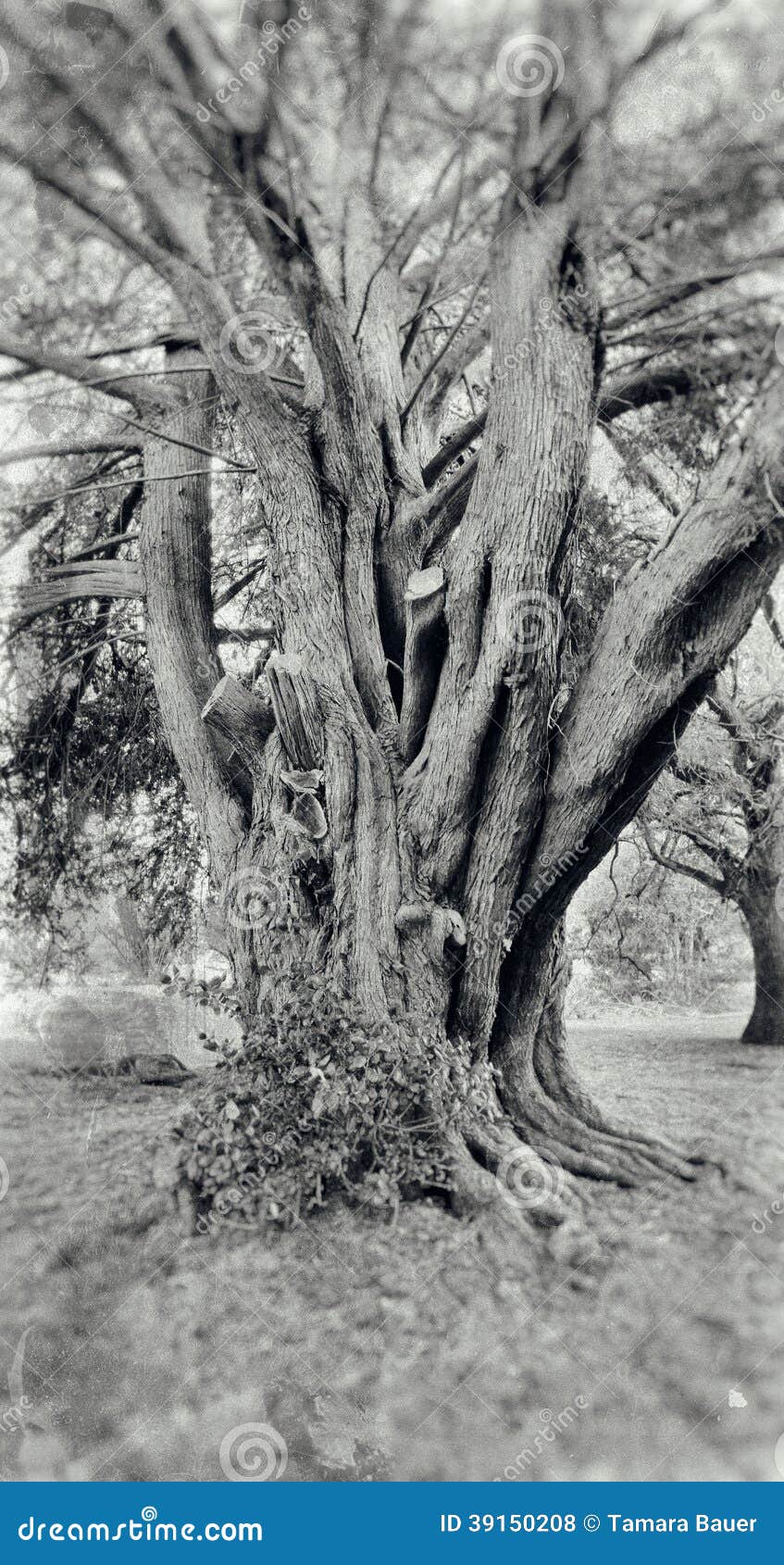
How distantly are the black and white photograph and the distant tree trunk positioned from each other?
0.5 inches

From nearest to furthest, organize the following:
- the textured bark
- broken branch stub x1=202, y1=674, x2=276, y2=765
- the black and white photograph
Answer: the black and white photograph < broken branch stub x1=202, y1=674, x2=276, y2=765 < the textured bark

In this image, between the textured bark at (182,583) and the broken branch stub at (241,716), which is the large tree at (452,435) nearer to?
the broken branch stub at (241,716)

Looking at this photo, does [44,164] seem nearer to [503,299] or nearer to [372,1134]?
[503,299]

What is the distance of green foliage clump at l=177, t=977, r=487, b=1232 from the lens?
10.1 feet

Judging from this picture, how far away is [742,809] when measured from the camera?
11.3ft

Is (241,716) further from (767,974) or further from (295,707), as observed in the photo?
(767,974)

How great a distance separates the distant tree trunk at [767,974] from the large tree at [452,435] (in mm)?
486

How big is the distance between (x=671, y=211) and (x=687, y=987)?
2524mm
